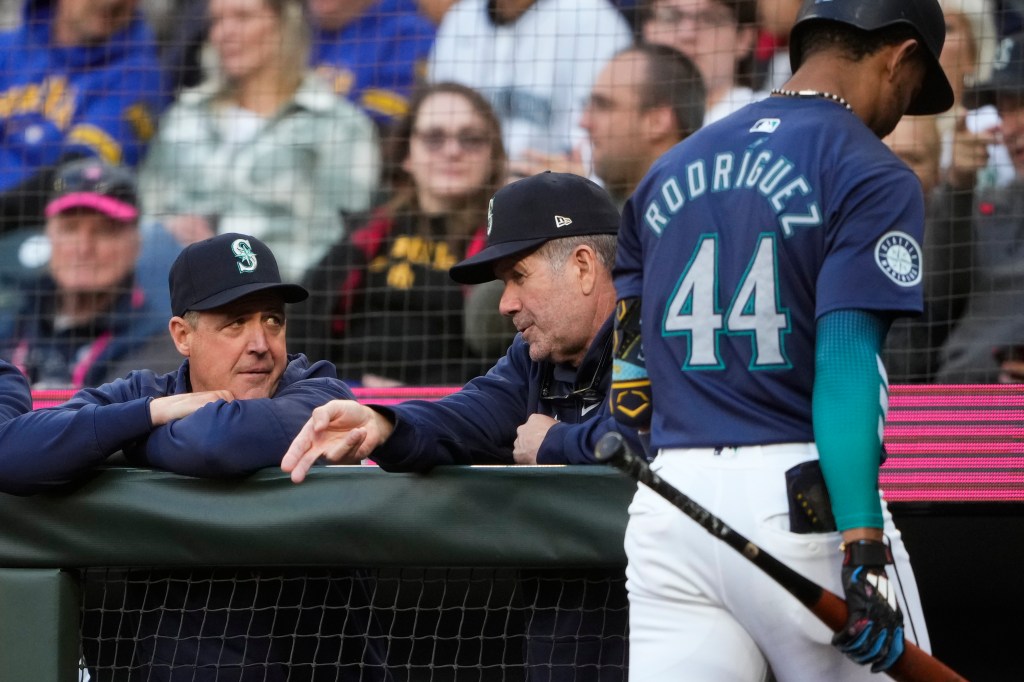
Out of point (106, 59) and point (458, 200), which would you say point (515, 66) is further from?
point (106, 59)

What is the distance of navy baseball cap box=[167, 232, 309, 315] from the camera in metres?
2.86

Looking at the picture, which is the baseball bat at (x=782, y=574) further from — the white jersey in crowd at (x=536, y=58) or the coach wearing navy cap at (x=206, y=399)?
the white jersey in crowd at (x=536, y=58)

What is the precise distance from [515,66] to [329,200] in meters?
0.91

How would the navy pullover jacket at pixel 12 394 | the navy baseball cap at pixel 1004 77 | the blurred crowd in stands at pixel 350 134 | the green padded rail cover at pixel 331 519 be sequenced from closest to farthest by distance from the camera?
the green padded rail cover at pixel 331 519
the navy pullover jacket at pixel 12 394
the navy baseball cap at pixel 1004 77
the blurred crowd in stands at pixel 350 134

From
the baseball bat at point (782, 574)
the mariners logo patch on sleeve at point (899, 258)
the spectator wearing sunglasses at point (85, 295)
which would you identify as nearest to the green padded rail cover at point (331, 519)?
the baseball bat at point (782, 574)

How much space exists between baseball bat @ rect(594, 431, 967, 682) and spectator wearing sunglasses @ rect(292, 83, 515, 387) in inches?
128

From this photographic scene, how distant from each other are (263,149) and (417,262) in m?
0.87

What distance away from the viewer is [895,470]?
3322 millimetres

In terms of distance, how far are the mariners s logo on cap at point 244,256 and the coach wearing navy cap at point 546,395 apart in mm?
492

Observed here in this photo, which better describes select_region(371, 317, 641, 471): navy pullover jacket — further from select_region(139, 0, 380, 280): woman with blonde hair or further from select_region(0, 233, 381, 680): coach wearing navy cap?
select_region(139, 0, 380, 280): woman with blonde hair

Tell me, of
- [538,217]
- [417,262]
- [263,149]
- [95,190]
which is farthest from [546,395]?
[95,190]

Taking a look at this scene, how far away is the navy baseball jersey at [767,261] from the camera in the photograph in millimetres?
1811

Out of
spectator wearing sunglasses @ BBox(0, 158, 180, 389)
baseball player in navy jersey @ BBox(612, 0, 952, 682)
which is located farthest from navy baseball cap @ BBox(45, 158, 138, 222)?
baseball player in navy jersey @ BBox(612, 0, 952, 682)

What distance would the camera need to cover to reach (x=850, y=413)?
5.78 ft
